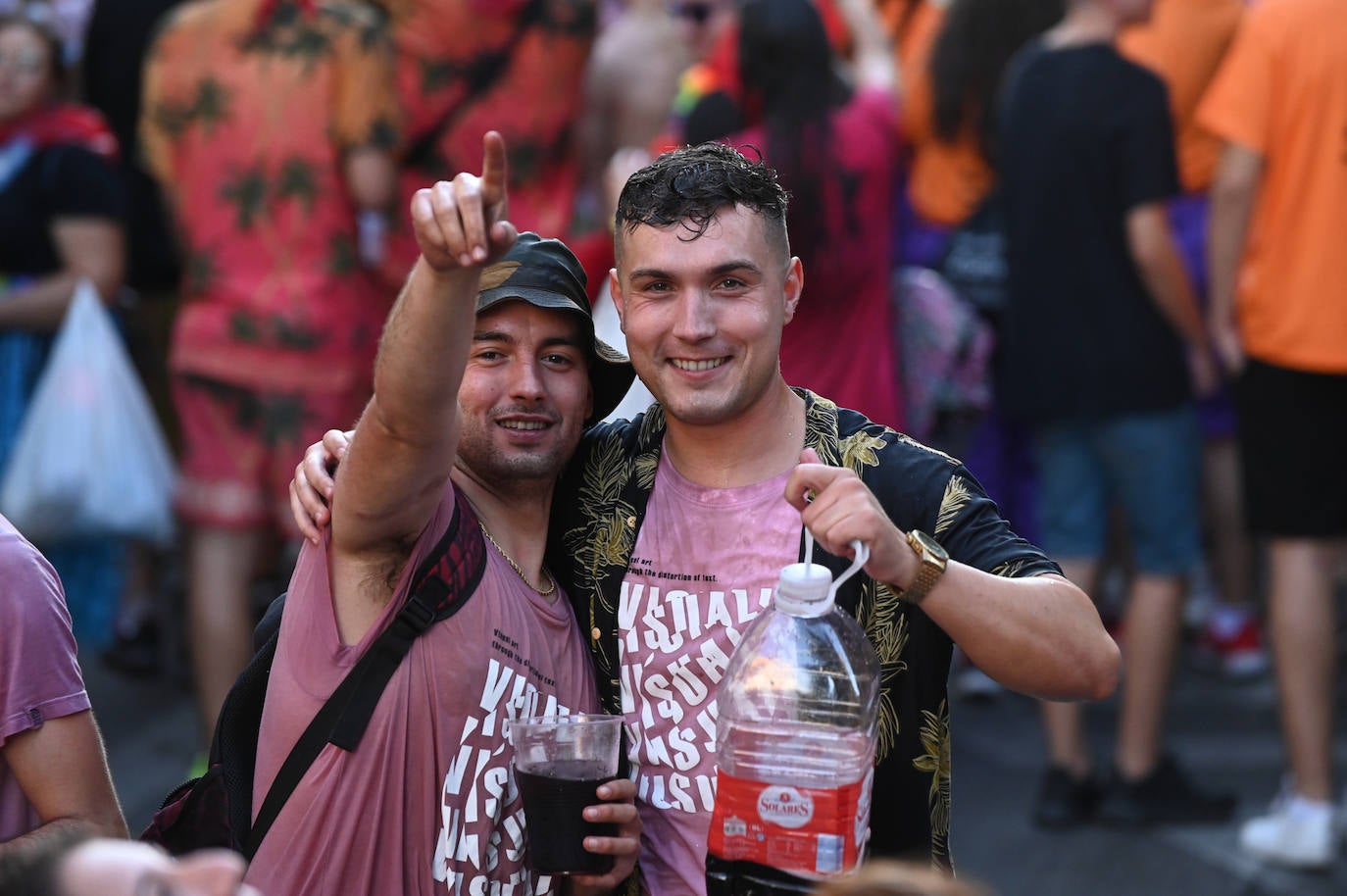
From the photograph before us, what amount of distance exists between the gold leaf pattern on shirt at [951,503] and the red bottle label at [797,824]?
50cm

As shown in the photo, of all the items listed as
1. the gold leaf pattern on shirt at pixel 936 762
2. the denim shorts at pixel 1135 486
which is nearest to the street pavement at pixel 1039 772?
the denim shorts at pixel 1135 486

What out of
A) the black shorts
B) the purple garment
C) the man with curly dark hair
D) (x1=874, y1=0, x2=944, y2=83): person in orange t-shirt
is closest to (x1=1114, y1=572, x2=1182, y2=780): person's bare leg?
the black shorts

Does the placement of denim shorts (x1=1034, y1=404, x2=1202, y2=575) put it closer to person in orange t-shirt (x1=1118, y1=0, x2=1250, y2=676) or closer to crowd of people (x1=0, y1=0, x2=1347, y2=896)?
crowd of people (x1=0, y1=0, x2=1347, y2=896)

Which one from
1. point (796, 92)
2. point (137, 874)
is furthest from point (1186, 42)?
point (137, 874)

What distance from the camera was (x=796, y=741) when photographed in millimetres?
2561

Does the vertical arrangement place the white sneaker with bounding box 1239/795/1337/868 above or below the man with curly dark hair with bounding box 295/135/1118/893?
below

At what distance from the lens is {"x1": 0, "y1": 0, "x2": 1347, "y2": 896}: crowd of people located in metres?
2.66

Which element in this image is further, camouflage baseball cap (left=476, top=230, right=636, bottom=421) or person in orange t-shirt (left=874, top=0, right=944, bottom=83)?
person in orange t-shirt (left=874, top=0, right=944, bottom=83)

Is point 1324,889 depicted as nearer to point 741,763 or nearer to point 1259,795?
point 1259,795

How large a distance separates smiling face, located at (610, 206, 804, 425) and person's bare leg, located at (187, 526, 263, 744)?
10.5ft

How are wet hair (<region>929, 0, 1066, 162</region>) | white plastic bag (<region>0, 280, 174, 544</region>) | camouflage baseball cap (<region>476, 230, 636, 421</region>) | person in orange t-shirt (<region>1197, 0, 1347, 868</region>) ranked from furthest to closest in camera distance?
wet hair (<region>929, 0, 1066, 162</region>) < white plastic bag (<region>0, 280, 174, 544</region>) < person in orange t-shirt (<region>1197, 0, 1347, 868</region>) < camouflage baseball cap (<region>476, 230, 636, 421</region>)

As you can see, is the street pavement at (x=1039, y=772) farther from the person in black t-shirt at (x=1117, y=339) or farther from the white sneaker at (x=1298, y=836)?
the person in black t-shirt at (x=1117, y=339)

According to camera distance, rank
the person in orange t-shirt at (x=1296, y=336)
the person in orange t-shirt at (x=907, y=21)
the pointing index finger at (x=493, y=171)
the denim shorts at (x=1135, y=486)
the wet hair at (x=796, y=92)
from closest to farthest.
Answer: the pointing index finger at (x=493, y=171), the wet hair at (x=796, y=92), the person in orange t-shirt at (x=1296, y=336), the denim shorts at (x=1135, y=486), the person in orange t-shirt at (x=907, y=21)

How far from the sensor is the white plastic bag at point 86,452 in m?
5.66
